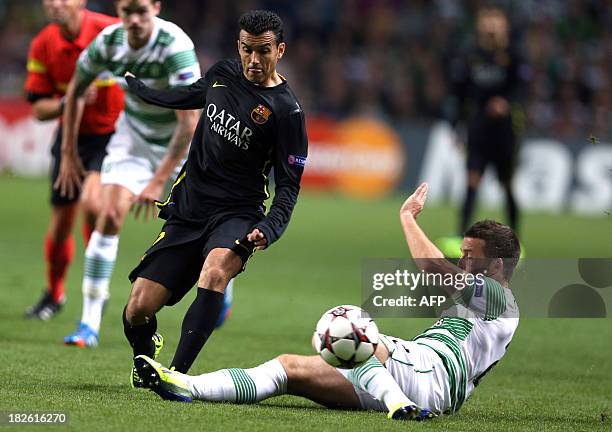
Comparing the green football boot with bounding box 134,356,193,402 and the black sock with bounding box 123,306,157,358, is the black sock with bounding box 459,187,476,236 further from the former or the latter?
the green football boot with bounding box 134,356,193,402

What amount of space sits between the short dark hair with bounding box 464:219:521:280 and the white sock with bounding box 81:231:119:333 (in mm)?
3074

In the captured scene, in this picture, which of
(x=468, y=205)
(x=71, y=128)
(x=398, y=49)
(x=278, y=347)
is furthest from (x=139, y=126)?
(x=398, y=49)

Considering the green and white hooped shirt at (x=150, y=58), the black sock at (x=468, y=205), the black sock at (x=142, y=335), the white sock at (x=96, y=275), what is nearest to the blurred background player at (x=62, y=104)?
the white sock at (x=96, y=275)

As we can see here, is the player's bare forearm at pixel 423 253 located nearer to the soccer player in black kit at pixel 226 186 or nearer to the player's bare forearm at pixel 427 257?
the player's bare forearm at pixel 427 257

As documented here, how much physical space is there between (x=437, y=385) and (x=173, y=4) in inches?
747

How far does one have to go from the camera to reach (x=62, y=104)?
27.3 ft

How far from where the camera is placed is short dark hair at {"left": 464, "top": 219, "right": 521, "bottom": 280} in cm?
524

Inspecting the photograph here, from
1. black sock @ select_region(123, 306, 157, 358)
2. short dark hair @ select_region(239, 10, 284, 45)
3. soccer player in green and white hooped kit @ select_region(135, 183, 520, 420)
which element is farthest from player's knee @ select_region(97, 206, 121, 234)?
Answer: soccer player in green and white hooped kit @ select_region(135, 183, 520, 420)

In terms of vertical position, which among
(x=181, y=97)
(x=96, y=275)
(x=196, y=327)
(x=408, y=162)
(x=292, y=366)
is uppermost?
(x=408, y=162)

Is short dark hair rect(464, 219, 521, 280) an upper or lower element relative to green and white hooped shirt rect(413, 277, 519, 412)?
upper

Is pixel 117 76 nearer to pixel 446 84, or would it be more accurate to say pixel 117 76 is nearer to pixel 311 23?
pixel 446 84

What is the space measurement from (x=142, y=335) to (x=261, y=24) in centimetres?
169

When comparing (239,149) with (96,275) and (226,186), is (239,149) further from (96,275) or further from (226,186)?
(96,275)

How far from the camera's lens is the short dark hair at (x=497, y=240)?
5242mm
